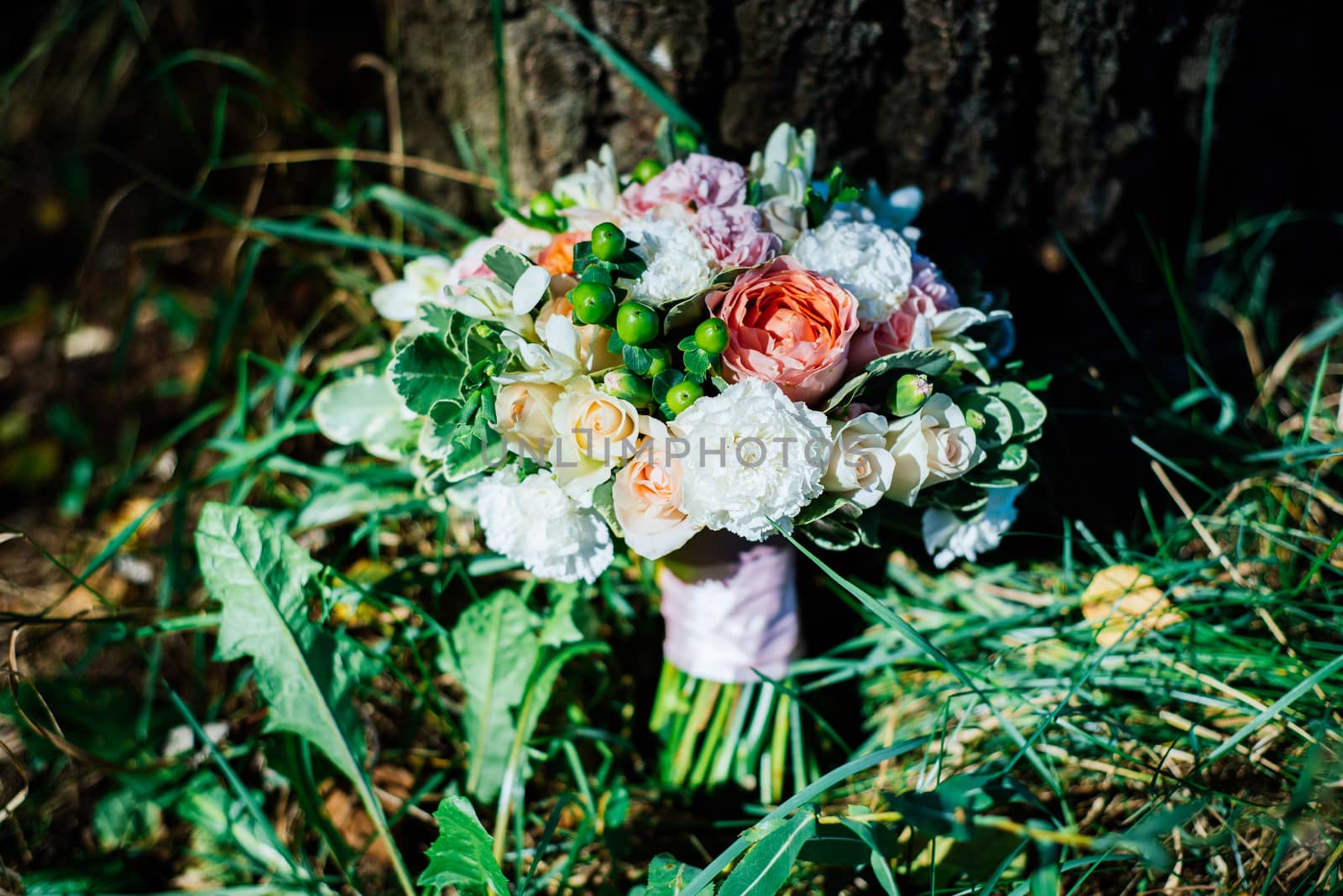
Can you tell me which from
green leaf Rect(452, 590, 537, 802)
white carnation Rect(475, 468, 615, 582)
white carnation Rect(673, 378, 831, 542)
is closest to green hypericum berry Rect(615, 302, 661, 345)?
white carnation Rect(673, 378, 831, 542)

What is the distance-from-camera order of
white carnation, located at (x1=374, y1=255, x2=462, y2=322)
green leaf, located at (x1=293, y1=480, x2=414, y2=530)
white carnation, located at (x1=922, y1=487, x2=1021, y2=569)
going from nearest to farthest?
white carnation, located at (x1=922, y1=487, x2=1021, y2=569) → white carnation, located at (x1=374, y1=255, x2=462, y2=322) → green leaf, located at (x1=293, y1=480, x2=414, y2=530)

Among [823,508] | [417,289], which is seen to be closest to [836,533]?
[823,508]

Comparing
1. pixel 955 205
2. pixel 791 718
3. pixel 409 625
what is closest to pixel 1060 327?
pixel 955 205

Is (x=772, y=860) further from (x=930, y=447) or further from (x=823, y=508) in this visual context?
(x=930, y=447)

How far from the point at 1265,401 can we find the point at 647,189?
4.46 ft

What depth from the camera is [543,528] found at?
3.70ft

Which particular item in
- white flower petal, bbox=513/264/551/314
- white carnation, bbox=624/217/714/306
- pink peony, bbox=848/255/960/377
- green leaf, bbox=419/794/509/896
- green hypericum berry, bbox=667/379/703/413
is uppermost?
white carnation, bbox=624/217/714/306

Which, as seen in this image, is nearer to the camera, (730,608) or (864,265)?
(864,265)

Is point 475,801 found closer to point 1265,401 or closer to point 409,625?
point 409,625

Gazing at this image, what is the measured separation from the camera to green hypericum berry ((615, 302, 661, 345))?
1012 mm

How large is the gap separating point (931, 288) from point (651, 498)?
0.47 m

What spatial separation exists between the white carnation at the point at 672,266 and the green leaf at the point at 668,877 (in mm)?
711

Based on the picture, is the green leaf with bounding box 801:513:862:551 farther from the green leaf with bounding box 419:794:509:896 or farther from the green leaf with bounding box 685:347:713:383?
the green leaf with bounding box 419:794:509:896

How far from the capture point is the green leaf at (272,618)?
1.34 m
